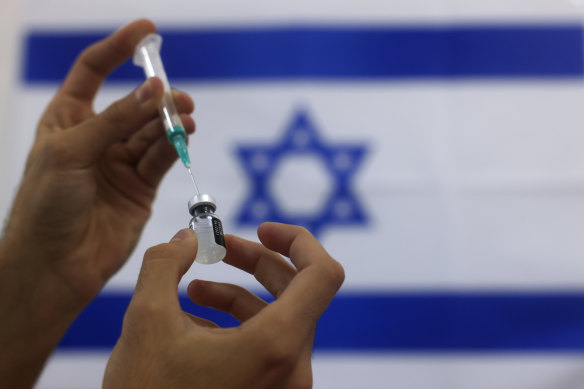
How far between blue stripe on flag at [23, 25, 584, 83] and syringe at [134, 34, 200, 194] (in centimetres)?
38

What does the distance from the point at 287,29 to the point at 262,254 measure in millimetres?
823

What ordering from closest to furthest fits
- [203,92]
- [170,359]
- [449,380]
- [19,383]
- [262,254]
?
[170,359] → [262,254] → [19,383] → [449,380] → [203,92]

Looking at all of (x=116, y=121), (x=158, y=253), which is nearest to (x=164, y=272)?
(x=158, y=253)

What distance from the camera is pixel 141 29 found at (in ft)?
2.63

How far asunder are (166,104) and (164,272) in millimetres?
358

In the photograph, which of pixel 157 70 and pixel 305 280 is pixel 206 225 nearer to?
pixel 305 280

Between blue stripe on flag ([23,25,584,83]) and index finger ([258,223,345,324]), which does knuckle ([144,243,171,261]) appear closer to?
index finger ([258,223,345,324])

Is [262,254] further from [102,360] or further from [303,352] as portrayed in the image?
[102,360]

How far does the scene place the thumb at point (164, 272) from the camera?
16.9 inches

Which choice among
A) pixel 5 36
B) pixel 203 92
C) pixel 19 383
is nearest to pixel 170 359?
pixel 19 383

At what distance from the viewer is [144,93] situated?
669 millimetres

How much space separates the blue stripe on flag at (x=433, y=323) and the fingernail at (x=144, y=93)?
21.9 inches

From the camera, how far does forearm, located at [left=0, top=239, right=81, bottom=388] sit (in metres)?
0.73

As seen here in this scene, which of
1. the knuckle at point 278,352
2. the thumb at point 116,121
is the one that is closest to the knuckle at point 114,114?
the thumb at point 116,121
